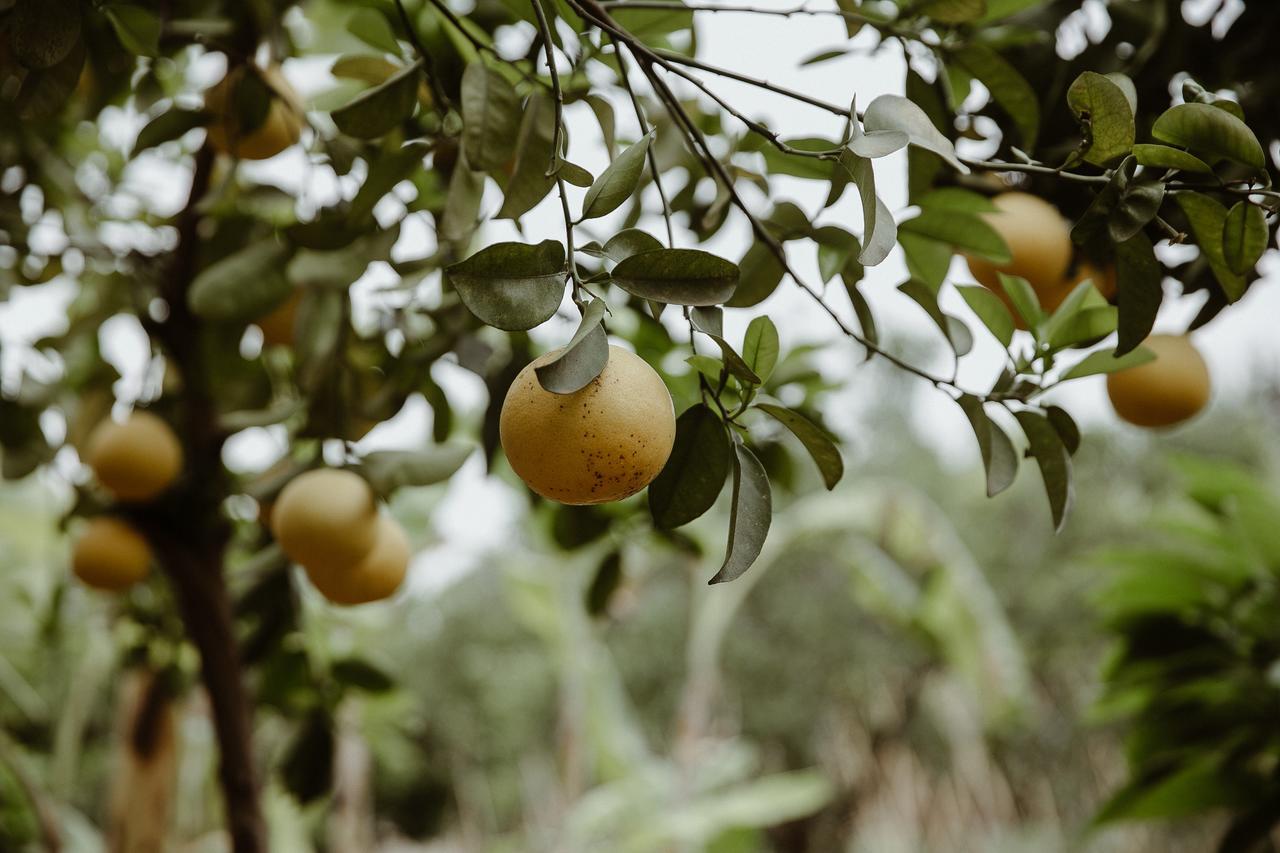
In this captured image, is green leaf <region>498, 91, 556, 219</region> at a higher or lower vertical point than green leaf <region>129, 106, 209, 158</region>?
higher

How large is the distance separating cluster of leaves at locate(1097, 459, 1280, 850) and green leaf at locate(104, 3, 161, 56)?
1.04 metres

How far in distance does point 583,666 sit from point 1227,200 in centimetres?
378

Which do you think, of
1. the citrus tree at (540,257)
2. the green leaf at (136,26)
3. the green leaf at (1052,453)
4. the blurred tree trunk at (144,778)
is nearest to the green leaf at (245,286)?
the citrus tree at (540,257)

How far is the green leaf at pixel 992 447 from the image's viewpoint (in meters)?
0.44

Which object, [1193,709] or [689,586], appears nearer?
[1193,709]

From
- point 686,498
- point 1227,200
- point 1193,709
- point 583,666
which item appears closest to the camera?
point 686,498

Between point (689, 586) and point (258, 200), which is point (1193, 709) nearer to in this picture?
point (258, 200)

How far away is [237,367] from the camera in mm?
955

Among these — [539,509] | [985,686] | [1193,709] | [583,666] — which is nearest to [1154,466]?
[985,686]

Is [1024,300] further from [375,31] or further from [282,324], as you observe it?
[282,324]

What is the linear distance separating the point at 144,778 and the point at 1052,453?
56.4 inches

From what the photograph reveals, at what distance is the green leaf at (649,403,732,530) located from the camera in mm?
414

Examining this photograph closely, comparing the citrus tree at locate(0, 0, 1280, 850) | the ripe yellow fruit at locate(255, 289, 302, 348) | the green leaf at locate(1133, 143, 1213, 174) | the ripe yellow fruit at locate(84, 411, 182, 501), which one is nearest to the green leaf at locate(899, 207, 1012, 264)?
the citrus tree at locate(0, 0, 1280, 850)

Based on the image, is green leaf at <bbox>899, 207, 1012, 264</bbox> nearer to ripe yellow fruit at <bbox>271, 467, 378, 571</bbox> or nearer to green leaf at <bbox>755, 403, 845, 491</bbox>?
green leaf at <bbox>755, 403, 845, 491</bbox>
